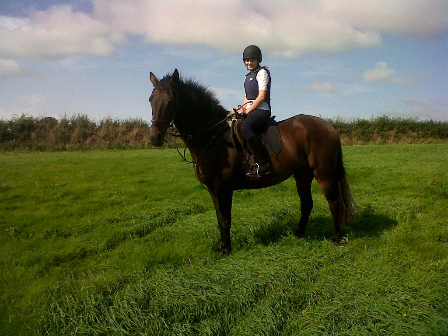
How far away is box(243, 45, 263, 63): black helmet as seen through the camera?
5.67 m

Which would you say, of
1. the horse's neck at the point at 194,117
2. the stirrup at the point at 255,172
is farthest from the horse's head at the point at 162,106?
the stirrup at the point at 255,172

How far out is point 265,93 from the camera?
5547mm

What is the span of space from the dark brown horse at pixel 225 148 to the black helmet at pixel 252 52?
0.90 metres

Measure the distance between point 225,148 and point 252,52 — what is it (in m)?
1.70

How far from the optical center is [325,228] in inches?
272

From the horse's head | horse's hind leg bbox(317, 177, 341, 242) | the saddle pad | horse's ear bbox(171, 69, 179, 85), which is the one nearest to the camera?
the horse's head

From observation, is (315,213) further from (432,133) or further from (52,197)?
(432,133)

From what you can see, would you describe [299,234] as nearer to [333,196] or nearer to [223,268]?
[333,196]

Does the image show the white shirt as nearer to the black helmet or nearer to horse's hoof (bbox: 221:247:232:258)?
the black helmet

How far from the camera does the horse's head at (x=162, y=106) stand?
4.93 metres

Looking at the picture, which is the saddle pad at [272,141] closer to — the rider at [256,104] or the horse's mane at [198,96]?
the rider at [256,104]

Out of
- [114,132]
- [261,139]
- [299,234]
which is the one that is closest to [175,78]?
[261,139]

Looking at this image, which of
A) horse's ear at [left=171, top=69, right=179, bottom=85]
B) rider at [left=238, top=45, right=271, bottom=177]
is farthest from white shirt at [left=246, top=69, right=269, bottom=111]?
horse's ear at [left=171, top=69, right=179, bottom=85]

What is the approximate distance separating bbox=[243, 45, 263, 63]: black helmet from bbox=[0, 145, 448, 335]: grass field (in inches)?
129
